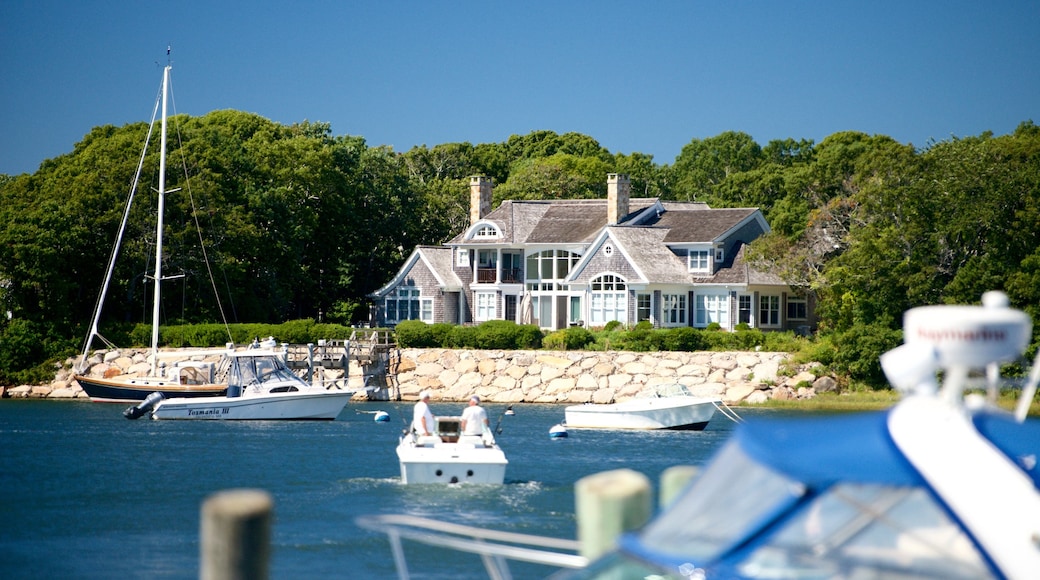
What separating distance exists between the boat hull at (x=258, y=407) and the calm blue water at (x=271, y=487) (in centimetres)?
72

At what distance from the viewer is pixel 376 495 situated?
81.9 ft

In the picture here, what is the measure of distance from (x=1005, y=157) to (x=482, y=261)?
1069 inches

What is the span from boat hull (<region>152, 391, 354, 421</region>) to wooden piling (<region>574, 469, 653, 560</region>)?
3447cm

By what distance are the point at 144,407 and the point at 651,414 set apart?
16.4m

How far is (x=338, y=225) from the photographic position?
69188 mm

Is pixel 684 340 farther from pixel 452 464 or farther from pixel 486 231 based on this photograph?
pixel 452 464

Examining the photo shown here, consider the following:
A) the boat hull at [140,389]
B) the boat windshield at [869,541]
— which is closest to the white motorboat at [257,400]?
the boat hull at [140,389]

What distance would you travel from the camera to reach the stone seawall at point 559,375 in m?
49.7

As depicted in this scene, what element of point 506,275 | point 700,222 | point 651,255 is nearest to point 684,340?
point 651,255

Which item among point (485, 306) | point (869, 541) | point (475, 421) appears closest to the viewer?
point (869, 541)

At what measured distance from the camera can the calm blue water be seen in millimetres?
19094

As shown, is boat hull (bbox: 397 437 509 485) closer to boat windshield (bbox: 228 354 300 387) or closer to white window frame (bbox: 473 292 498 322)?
boat windshield (bbox: 228 354 300 387)

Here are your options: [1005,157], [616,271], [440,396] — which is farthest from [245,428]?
[1005,157]

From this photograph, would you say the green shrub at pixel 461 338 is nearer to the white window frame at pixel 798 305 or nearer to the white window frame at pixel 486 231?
the white window frame at pixel 486 231
